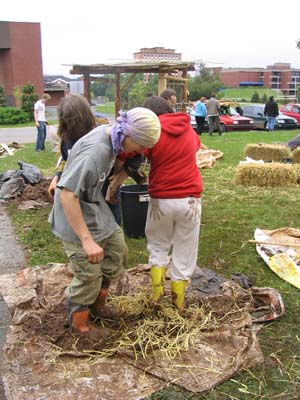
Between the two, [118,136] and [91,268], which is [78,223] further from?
[118,136]

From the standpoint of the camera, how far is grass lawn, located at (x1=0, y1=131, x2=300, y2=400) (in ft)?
10.1

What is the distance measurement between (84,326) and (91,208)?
874 mm

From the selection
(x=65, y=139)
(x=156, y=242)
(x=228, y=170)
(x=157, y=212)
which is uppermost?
(x=65, y=139)

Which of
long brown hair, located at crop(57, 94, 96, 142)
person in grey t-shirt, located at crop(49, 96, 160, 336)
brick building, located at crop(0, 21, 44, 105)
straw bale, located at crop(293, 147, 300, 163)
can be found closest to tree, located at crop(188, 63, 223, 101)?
brick building, located at crop(0, 21, 44, 105)

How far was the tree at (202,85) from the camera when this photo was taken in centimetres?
4741

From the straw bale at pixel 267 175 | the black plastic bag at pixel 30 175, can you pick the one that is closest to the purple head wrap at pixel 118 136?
the black plastic bag at pixel 30 175

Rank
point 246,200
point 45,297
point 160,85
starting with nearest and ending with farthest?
point 45,297, point 246,200, point 160,85

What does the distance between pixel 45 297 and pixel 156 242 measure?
109 centimetres

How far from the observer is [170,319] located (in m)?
3.72

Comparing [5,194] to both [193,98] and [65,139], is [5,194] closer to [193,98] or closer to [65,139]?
[65,139]

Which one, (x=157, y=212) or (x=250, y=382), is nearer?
(x=250, y=382)

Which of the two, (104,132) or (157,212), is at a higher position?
(104,132)

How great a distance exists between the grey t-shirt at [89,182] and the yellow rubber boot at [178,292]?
775 mm

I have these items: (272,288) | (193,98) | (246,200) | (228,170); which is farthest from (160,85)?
(193,98)
